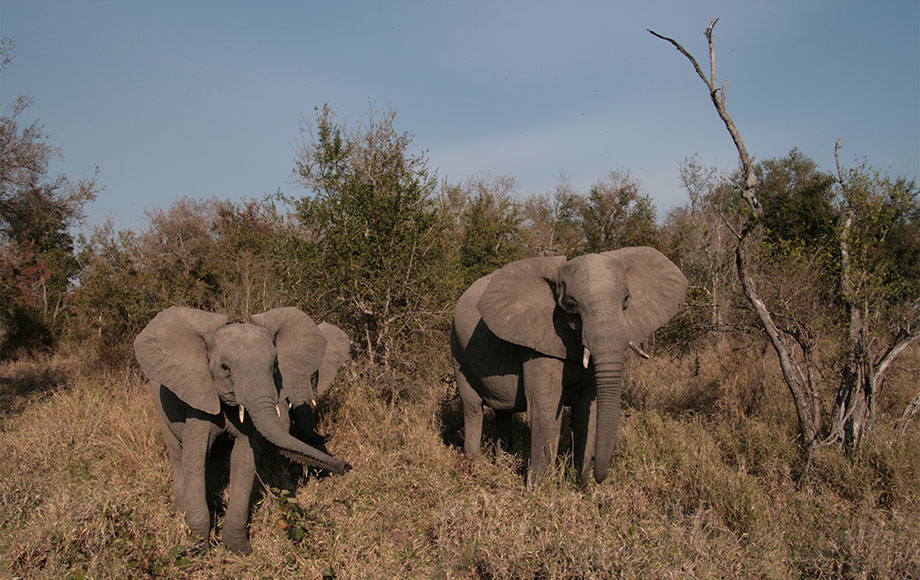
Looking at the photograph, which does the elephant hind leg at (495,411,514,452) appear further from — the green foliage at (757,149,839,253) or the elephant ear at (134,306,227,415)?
the green foliage at (757,149,839,253)

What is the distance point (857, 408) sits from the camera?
5.97 m

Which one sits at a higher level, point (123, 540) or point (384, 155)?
point (384, 155)

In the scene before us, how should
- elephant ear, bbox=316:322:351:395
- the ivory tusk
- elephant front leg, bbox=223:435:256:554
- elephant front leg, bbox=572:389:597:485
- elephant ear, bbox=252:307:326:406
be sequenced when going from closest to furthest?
the ivory tusk, elephant front leg, bbox=223:435:256:554, elephant ear, bbox=252:307:326:406, elephant front leg, bbox=572:389:597:485, elephant ear, bbox=316:322:351:395

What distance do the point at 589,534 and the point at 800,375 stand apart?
3282 millimetres

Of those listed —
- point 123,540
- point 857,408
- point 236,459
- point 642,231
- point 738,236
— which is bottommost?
point 123,540

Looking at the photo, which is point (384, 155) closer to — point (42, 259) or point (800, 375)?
point (800, 375)

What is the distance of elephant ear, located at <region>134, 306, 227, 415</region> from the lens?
4641mm

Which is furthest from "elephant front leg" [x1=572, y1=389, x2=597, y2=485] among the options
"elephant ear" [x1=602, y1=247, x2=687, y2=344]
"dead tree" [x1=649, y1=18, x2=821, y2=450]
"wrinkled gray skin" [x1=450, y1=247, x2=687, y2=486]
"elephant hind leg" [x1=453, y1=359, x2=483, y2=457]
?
"dead tree" [x1=649, y1=18, x2=821, y2=450]

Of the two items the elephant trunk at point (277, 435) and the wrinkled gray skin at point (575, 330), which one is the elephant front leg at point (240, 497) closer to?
the elephant trunk at point (277, 435)

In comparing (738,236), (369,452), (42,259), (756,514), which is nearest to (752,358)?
(738,236)

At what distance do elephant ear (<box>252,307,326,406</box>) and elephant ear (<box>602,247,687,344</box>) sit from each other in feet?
9.15

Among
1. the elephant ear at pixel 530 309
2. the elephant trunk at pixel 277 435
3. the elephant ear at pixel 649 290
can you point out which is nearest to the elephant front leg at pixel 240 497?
the elephant trunk at pixel 277 435

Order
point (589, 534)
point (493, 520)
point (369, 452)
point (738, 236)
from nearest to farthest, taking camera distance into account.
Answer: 1. point (589, 534)
2. point (493, 520)
3. point (738, 236)
4. point (369, 452)

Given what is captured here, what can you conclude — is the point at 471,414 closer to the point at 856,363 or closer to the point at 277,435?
the point at 277,435
